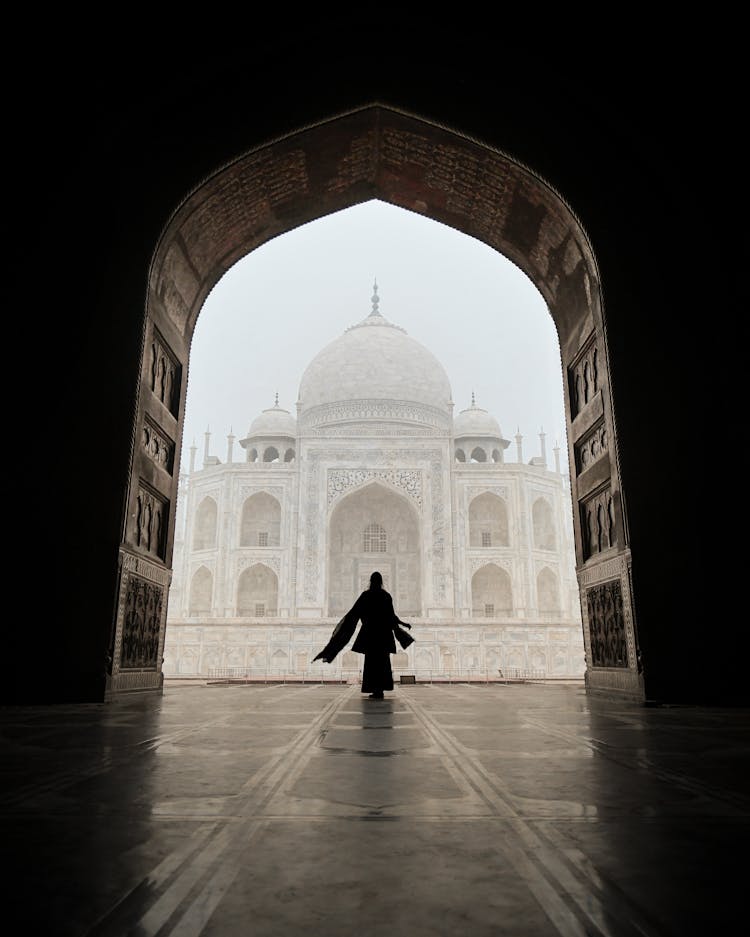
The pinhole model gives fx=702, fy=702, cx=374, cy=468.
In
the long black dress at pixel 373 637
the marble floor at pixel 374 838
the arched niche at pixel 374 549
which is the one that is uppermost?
the arched niche at pixel 374 549

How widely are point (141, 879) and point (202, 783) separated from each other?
567 mm

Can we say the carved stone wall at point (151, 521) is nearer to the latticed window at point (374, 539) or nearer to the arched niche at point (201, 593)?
the latticed window at point (374, 539)

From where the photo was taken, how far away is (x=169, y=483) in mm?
4746

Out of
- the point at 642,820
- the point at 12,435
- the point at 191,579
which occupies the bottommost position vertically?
the point at 642,820

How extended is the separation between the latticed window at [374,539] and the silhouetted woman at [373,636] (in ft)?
53.5

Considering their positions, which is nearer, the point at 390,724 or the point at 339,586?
the point at 390,724

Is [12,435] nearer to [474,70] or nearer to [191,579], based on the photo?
[474,70]

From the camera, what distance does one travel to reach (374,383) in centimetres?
2234

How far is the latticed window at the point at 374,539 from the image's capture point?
20.9 metres

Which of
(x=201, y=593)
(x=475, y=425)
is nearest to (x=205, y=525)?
(x=201, y=593)

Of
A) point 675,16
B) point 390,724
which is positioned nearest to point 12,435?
point 390,724

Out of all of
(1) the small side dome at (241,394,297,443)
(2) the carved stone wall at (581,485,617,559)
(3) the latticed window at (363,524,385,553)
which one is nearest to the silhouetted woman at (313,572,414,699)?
(2) the carved stone wall at (581,485,617,559)

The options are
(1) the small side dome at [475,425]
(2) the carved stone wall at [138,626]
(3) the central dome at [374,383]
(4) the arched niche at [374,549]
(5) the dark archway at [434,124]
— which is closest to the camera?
(5) the dark archway at [434,124]

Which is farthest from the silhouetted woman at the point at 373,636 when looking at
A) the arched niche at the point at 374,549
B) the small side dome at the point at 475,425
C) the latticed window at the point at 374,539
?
the small side dome at the point at 475,425
